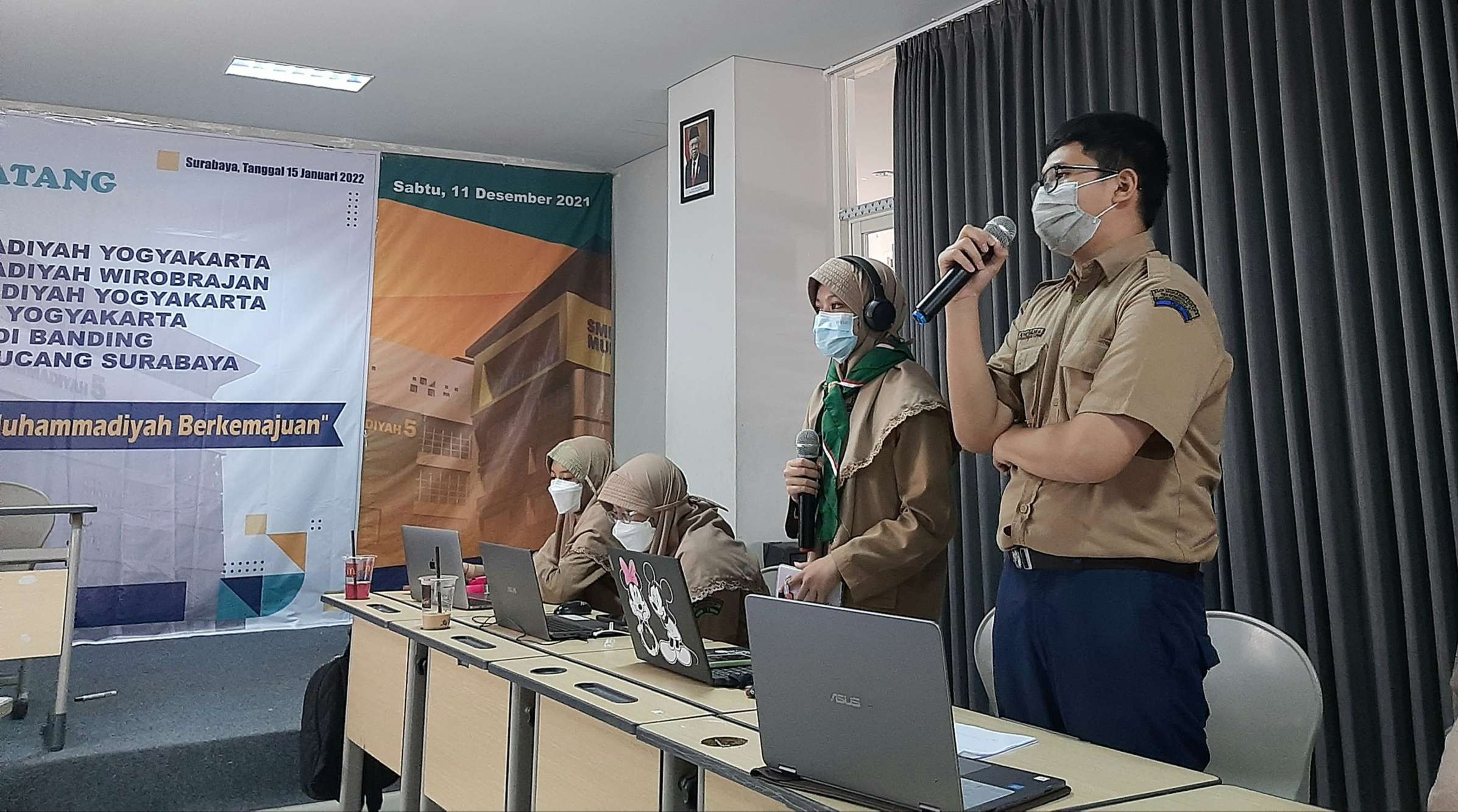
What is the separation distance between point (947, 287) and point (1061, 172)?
0.33 m

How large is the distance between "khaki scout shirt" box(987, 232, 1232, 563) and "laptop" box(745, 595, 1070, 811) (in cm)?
49

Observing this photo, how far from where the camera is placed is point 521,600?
251 cm

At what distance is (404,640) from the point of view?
276cm

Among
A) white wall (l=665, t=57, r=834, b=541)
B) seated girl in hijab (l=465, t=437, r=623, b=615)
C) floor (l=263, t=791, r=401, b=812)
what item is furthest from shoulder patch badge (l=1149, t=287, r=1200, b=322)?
floor (l=263, t=791, r=401, b=812)

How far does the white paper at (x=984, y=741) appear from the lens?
1.48 m

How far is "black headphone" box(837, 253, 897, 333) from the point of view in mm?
2453

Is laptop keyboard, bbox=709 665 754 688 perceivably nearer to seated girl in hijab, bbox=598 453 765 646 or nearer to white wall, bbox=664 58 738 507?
seated girl in hijab, bbox=598 453 765 646

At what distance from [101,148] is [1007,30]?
4114mm

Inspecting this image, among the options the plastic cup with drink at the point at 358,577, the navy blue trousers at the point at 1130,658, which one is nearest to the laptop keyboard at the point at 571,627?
the plastic cup with drink at the point at 358,577

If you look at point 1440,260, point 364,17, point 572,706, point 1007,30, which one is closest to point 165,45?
point 364,17

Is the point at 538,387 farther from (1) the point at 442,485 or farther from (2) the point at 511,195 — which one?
(2) the point at 511,195

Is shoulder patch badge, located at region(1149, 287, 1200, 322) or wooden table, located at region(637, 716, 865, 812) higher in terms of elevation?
shoulder patch badge, located at region(1149, 287, 1200, 322)

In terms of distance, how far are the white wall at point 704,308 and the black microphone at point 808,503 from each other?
182 centimetres

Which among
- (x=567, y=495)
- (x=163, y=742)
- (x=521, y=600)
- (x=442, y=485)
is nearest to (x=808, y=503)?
(x=521, y=600)
